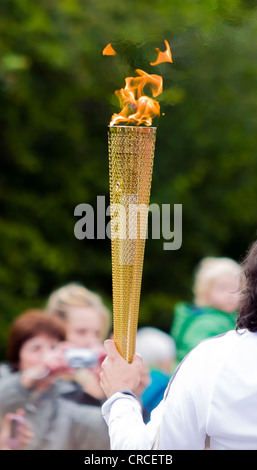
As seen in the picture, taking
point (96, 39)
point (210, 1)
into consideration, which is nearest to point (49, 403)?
point (210, 1)

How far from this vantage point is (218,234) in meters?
10.9

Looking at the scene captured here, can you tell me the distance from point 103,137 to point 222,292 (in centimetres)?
538

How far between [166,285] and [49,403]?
7.45 meters

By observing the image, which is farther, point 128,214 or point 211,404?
point 128,214

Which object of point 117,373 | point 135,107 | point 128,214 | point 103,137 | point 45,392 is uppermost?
point 103,137

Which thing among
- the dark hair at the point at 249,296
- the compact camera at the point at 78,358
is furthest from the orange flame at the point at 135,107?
the compact camera at the point at 78,358

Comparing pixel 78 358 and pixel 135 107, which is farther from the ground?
pixel 135 107

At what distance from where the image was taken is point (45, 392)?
3.43 metres

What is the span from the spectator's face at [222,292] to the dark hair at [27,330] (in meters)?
1.06

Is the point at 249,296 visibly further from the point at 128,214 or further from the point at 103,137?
the point at 103,137

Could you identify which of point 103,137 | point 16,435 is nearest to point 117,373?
point 16,435

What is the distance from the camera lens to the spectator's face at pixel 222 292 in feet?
14.0

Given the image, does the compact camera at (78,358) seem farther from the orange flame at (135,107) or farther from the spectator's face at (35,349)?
the orange flame at (135,107)

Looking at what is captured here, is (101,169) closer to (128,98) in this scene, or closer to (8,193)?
(8,193)
